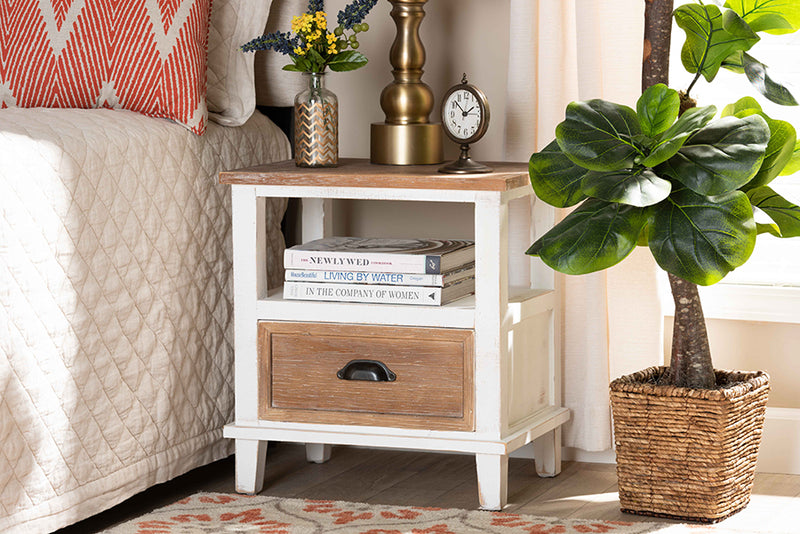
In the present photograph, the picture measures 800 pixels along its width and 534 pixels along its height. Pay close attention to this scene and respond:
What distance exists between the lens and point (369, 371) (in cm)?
206

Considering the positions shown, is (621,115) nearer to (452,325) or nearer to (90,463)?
(452,325)

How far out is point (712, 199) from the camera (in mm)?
1793

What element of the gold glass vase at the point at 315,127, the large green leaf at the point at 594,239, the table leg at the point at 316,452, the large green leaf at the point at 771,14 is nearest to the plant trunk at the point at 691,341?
the large green leaf at the point at 594,239

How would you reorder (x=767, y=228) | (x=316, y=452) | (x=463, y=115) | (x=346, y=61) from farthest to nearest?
(x=316, y=452) < (x=346, y=61) < (x=463, y=115) < (x=767, y=228)

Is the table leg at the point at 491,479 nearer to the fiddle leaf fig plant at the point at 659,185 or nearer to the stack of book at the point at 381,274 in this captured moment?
the stack of book at the point at 381,274

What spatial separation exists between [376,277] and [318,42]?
45 cm

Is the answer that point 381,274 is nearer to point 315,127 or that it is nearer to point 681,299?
point 315,127

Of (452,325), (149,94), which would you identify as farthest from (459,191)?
(149,94)

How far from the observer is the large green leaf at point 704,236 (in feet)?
5.82

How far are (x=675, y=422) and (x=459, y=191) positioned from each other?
52cm

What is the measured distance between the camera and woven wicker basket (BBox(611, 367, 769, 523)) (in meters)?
1.95

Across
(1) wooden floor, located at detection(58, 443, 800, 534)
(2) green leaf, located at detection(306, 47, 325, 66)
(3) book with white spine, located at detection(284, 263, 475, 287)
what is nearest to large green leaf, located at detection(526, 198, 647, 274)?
(3) book with white spine, located at detection(284, 263, 475, 287)

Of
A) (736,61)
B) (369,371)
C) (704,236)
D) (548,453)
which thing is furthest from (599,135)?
(548,453)

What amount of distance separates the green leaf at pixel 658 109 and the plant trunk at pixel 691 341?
29cm
